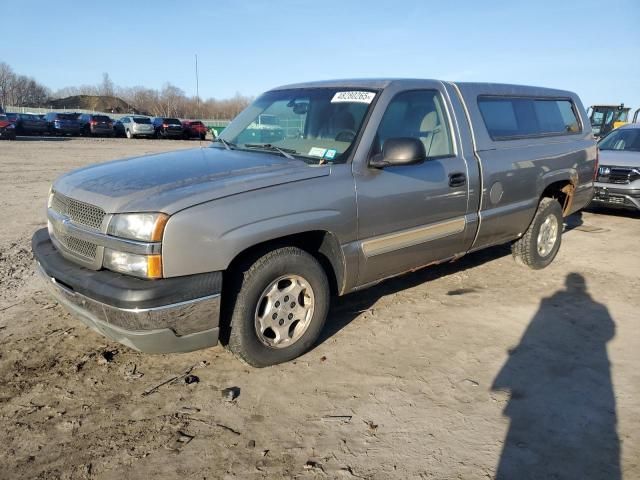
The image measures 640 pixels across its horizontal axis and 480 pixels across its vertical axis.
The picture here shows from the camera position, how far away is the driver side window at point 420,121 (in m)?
3.81

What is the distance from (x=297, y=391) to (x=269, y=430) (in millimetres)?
412

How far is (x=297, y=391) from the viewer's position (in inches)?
122

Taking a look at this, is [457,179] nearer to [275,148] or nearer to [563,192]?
[275,148]

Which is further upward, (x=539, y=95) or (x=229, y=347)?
(x=539, y=95)

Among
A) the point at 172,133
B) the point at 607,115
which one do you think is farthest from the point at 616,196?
the point at 172,133

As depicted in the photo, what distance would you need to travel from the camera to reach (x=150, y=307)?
2.67 m

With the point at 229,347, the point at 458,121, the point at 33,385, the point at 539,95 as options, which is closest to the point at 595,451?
the point at 229,347

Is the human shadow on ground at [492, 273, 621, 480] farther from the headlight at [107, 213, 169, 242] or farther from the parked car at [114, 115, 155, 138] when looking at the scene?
the parked car at [114, 115, 155, 138]

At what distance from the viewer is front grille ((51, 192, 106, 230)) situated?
2.97 meters

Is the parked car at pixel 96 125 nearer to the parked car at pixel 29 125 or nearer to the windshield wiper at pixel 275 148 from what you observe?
the parked car at pixel 29 125

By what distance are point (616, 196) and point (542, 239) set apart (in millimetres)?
3709

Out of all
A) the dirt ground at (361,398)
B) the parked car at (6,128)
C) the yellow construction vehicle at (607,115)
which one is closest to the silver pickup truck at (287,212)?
the dirt ground at (361,398)

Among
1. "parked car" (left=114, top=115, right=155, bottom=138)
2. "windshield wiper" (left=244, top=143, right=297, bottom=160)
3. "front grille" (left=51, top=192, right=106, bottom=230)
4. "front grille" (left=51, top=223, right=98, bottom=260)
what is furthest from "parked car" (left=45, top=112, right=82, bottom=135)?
"front grille" (left=51, top=223, right=98, bottom=260)

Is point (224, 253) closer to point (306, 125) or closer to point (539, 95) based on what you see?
point (306, 125)
